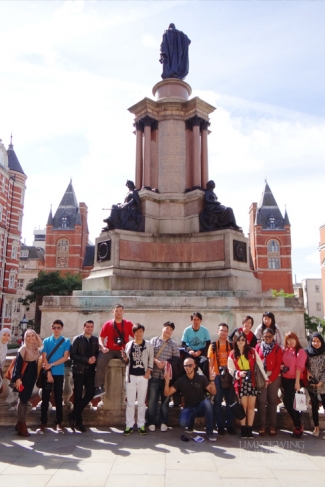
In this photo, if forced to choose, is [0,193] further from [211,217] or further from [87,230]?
[211,217]

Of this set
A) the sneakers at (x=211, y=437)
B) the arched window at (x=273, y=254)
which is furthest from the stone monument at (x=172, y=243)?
the arched window at (x=273, y=254)

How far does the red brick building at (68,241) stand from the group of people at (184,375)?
6168cm

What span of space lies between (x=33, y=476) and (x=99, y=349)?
254cm

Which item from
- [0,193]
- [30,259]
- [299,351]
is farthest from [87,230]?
[299,351]

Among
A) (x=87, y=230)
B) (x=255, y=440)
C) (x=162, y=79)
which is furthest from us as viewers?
(x=87, y=230)

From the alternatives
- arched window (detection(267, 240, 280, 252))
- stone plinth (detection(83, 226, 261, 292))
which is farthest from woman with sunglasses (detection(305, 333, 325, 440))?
arched window (detection(267, 240, 280, 252))

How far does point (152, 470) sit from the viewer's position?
4484mm

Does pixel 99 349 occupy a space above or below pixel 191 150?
below

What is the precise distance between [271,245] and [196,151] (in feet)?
194

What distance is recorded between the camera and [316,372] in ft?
21.0

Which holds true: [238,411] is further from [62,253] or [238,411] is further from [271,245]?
[271,245]

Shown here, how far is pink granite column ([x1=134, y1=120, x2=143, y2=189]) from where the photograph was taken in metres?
15.5

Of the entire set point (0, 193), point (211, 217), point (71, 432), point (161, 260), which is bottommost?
point (71, 432)

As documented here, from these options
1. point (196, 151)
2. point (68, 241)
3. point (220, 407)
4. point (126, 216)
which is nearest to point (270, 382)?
point (220, 407)
